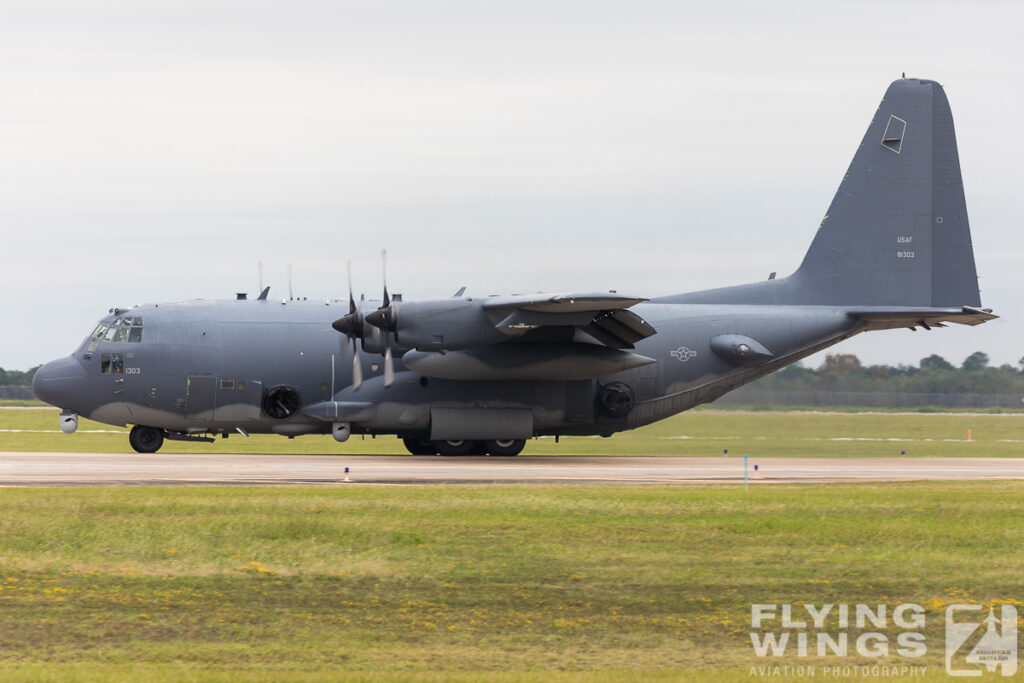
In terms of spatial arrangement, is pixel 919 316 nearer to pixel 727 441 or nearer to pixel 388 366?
pixel 727 441

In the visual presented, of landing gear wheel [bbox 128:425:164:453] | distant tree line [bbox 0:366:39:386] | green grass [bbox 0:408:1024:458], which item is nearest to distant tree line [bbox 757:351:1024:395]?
green grass [bbox 0:408:1024:458]

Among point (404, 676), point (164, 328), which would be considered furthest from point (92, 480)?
point (404, 676)

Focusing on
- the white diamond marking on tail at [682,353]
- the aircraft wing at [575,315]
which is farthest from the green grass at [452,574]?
the white diamond marking on tail at [682,353]

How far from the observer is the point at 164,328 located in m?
32.4

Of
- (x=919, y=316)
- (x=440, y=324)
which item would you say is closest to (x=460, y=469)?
(x=440, y=324)

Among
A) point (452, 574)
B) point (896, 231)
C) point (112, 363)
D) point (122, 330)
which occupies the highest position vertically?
point (896, 231)

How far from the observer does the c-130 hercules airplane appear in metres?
31.5

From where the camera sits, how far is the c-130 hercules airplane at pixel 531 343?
31.5 m

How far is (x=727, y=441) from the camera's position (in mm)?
35312

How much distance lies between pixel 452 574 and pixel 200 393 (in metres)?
18.0

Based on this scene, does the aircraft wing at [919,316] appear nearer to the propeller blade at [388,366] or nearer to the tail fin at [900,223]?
the tail fin at [900,223]

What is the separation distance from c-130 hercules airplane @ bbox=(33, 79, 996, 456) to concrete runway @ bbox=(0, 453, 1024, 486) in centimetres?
134

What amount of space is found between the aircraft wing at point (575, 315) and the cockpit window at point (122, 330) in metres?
9.81

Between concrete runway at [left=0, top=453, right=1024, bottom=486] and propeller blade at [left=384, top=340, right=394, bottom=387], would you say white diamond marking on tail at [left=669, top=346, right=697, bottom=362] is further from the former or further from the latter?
propeller blade at [left=384, top=340, right=394, bottom=387]
